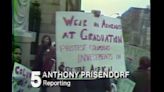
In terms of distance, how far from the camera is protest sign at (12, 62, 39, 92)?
4.78 meters

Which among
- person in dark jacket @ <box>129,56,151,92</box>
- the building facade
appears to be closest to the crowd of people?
person in dark jacket @ <box>129,56,151,92</box>

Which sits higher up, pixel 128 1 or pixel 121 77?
pixel 128 1

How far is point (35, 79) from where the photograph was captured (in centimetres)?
478

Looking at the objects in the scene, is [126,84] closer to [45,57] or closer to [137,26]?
[137,26]

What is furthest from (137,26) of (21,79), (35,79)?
(21,79)

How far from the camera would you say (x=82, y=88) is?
4812 mm

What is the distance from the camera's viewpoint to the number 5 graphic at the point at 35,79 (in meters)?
4.78

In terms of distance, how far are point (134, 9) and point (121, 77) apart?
0.74 meters

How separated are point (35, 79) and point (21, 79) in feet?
0.50

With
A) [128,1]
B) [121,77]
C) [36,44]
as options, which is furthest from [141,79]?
[36,44]

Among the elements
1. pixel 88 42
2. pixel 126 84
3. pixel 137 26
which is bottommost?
pixel 126 84
